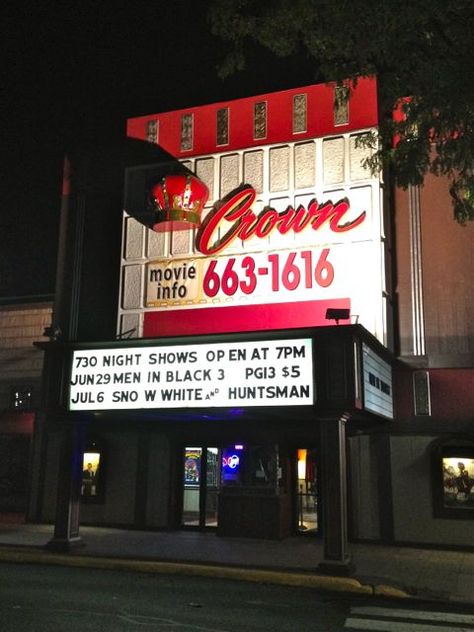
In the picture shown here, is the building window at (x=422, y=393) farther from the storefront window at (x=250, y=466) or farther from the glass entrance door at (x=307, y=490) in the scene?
the storefront window at (x=250, y=466)

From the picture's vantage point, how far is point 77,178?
1783 centimetres

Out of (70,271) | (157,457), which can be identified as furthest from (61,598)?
(70,271)

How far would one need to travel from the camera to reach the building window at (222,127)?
638 inches

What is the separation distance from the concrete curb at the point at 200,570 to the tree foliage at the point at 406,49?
6628mm

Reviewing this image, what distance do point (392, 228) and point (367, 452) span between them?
543cm

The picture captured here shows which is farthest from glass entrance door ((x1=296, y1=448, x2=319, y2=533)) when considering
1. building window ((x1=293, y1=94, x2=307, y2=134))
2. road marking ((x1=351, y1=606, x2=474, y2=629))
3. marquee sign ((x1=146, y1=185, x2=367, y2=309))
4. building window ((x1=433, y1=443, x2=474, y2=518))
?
building window ((x1=293, y1=94, x2=307, y2=134))

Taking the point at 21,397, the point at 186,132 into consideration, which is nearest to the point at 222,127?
the point at 186,132

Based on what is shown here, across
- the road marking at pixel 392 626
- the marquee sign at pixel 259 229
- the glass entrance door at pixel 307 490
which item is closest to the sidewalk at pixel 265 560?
the glass entrance door at pixel 307 490

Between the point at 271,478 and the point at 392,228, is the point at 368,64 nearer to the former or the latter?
the point at 392,228

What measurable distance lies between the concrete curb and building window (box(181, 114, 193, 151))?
10.5 meters

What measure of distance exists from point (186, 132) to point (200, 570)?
36.8ft

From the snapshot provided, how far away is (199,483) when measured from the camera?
628 inches

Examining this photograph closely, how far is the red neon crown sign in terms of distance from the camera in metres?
15.3

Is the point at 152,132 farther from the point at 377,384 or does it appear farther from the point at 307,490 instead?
the point at 307,490
